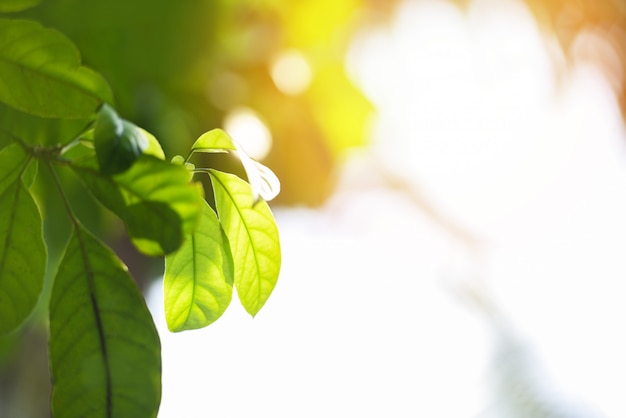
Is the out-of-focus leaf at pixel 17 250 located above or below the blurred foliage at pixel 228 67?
below

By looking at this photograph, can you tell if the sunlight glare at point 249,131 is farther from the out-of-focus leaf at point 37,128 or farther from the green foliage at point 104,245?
the green foliage at point 104,245

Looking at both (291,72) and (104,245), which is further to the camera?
(291,72)

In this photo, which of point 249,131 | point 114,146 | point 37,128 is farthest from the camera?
point 249,131

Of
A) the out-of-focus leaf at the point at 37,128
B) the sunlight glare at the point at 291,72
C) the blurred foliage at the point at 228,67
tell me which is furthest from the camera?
the sunlight glare at the point at 291,72

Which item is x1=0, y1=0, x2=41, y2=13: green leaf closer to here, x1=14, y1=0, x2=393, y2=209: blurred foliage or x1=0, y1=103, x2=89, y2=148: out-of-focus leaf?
x1=0, y1=103, x2=89, y2=148: out-of-focus leaf

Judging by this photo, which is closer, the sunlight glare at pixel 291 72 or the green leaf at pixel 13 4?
the green leaf at pixel 13 4

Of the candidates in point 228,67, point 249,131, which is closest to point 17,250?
point 249,131

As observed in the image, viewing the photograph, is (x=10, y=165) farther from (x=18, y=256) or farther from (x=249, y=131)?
(x=249, y=131)

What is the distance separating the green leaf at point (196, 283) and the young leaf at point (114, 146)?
84 mm

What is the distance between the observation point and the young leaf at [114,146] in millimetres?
246

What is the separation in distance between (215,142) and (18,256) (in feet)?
0.34

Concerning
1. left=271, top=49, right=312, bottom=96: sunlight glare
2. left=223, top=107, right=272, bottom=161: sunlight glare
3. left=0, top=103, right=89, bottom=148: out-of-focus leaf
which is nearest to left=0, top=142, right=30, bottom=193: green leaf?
left=0, top=103, right=89, bottom=148: out-of-focus leaf

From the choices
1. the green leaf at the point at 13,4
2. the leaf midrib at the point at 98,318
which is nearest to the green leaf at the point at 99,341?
the leaf midrib at the point at 98,318

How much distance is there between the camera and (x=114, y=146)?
247mm
